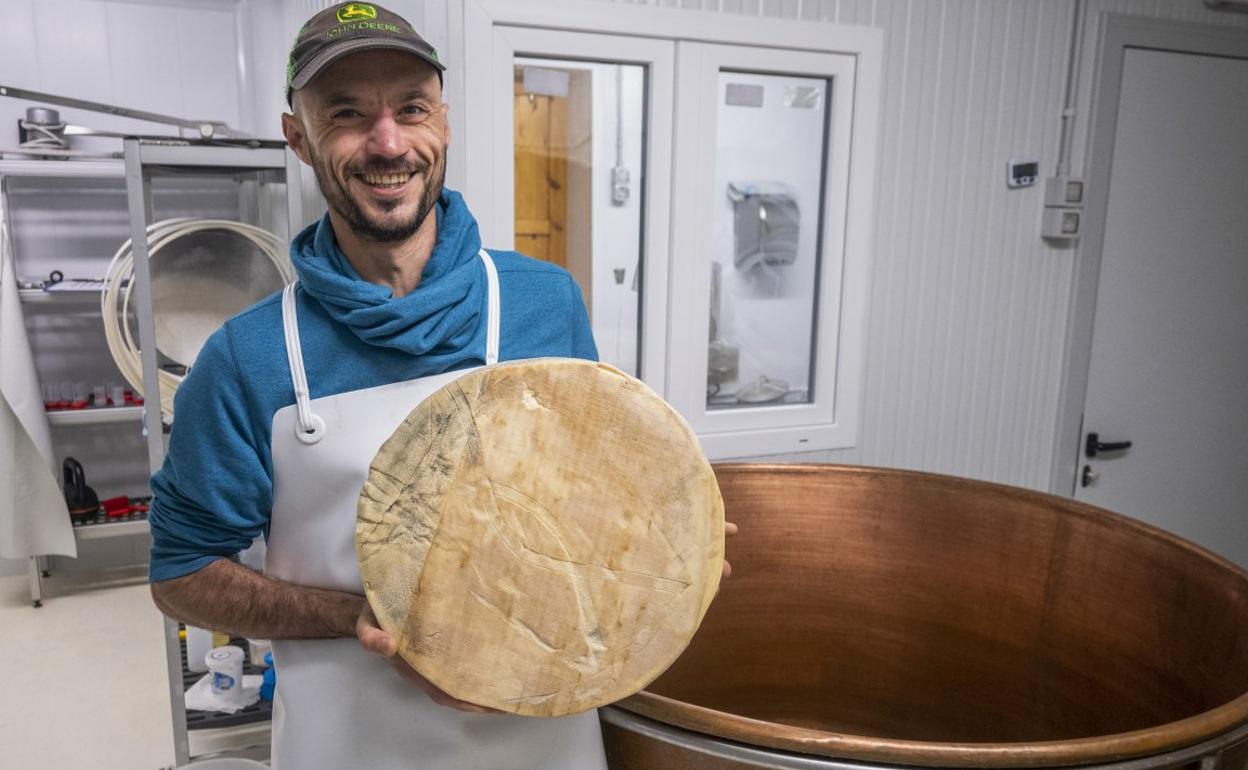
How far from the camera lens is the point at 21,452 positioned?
10.6 feet

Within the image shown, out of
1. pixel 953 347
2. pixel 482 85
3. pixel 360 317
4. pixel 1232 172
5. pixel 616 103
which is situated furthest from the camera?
pixel 1232 172

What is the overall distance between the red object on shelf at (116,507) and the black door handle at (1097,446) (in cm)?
372

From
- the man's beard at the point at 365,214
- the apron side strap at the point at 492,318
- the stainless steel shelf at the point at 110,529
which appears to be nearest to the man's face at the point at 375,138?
the man's beard at the point at 365,214

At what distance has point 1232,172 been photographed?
2701mm

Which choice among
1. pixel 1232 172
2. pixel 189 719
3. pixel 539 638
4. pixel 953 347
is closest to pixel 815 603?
pixel 953 347

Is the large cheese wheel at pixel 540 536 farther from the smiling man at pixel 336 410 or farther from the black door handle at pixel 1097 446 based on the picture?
the black door handle at pixel 1097 446

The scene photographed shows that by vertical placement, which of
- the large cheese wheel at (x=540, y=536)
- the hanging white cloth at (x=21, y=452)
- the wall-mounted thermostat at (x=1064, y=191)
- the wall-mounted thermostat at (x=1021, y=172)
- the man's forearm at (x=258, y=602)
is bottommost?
the hanging white cloth at (x=21, y=452)

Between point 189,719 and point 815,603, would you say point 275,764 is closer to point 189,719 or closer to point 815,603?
point 815,603

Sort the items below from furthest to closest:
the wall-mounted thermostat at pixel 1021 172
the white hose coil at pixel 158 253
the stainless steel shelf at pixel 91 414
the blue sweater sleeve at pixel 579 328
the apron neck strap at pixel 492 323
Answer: the stainless steel shelf at pixel 91 414 < the wall-mounted thermostat at pixel 1021 172 < the white hose coil at pixel 158 253 < the blue sweater sleeve at pixel 579 328 < the apron neck strap at pixel 492 323

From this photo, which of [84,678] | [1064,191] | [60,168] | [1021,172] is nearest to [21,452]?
[84,678]

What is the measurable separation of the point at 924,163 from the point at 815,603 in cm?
128

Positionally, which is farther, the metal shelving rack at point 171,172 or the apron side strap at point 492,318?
the metal shelving rack at point 171,172

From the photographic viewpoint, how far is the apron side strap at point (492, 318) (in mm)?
1064

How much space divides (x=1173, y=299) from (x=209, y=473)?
2.87 meters
